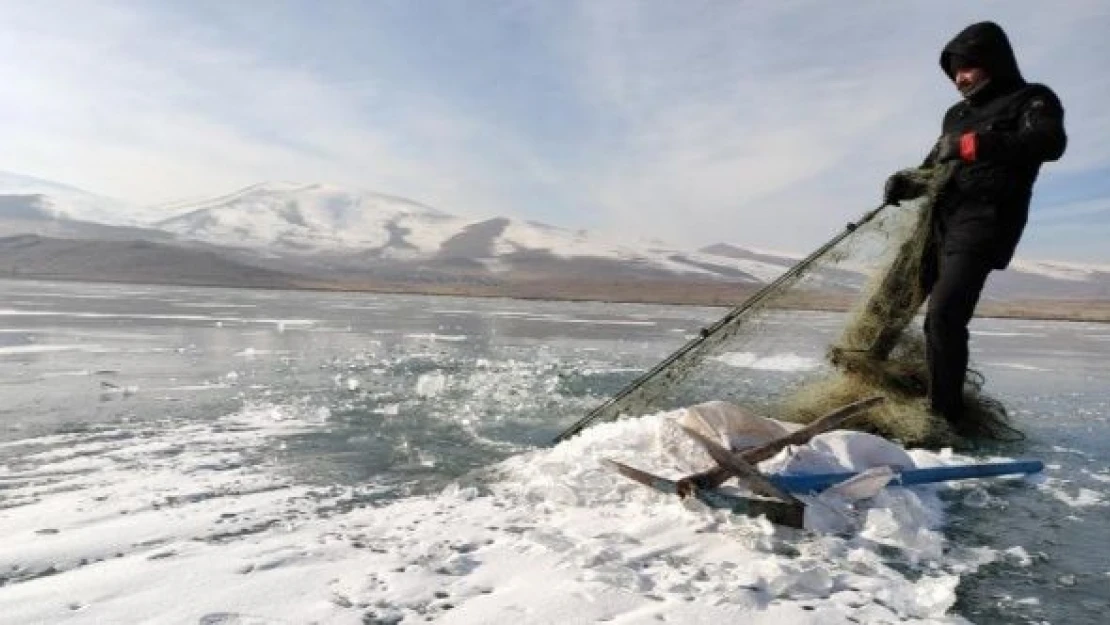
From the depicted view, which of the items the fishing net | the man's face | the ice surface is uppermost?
the man's face

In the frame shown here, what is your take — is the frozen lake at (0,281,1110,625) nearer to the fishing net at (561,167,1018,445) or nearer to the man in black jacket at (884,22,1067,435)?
the fishing net at (561,167,1018,445)

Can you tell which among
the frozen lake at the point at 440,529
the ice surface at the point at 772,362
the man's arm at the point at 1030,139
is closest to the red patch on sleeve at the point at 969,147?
the man's arm at the point at 1030,139

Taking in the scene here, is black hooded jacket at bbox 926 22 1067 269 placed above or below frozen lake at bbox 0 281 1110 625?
above

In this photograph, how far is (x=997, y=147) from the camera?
4602mm

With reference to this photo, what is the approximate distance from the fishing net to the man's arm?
1.70 feet

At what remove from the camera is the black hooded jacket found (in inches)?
181

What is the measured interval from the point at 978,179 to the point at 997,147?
1.17ft

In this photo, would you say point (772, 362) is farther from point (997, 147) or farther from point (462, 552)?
point (462, 552)

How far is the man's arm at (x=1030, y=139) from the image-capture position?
453cm

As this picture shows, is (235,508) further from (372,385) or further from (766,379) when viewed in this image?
(766,379)

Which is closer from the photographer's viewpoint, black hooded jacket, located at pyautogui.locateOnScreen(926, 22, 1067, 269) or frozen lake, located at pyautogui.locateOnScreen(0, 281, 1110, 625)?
frozen lake, located at pyautogui.locateOnScreen(0, 281, 1110, 625)

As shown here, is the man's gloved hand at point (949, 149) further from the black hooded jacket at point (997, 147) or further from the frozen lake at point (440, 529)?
the frozen lake at point (440, 529)

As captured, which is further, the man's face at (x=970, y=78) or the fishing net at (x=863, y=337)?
the fishing net at (x=863, y=337)

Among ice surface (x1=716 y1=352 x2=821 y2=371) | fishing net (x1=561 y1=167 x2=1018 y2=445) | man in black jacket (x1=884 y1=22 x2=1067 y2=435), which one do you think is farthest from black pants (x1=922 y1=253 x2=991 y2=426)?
ice surface (x1=716 y1=352 x2=821 y2=371)
